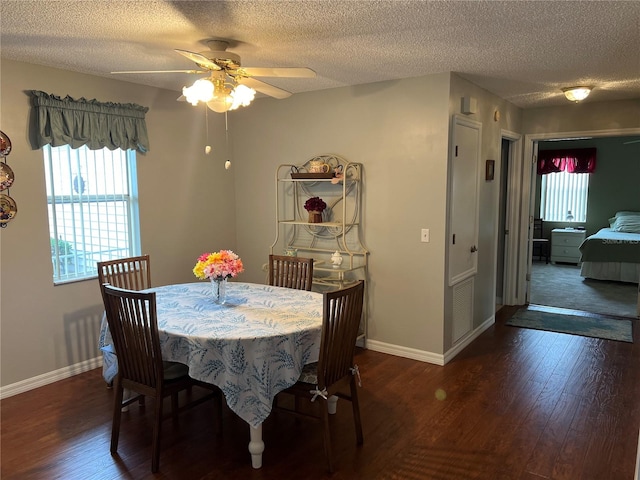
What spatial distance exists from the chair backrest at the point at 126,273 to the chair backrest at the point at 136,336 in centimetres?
84

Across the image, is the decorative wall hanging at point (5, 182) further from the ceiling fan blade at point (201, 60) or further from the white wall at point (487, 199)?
the white wall at point (487, 199)

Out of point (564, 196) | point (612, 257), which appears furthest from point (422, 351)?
point (564, 196)

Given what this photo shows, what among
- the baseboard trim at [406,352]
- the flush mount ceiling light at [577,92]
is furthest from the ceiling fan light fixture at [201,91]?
the flush mount ceiling light at [577,92]

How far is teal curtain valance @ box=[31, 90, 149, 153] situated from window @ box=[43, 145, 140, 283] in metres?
0.12

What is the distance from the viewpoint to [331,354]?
2.48 m

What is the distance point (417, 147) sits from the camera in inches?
152

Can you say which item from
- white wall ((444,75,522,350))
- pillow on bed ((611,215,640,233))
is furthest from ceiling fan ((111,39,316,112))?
pillow on bed ((611,215,640,233))

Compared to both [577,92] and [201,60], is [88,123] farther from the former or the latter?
[577,92]

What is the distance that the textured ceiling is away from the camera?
7.59ft

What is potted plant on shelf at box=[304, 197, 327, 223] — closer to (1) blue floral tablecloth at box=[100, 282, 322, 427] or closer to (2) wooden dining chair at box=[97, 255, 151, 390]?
(2) wooden dining chair at box=[97, 255, 151, 390]

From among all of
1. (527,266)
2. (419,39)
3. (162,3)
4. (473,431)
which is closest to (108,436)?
(473,431)

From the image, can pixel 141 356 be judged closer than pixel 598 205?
Yes

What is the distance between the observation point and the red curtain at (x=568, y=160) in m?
8.48

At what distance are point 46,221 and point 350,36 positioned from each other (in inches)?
99.1
